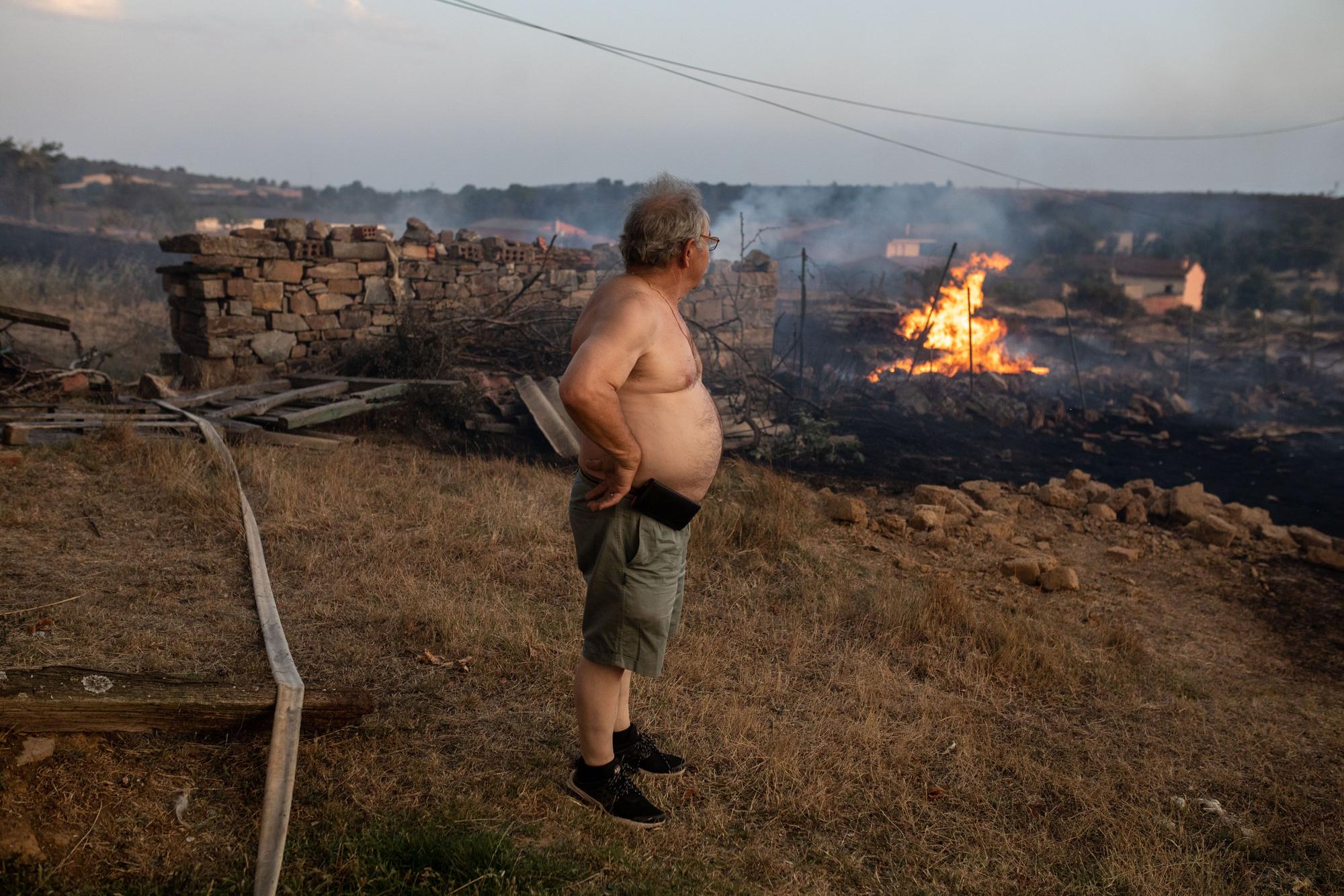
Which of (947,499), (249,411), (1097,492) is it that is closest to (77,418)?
(249,411)

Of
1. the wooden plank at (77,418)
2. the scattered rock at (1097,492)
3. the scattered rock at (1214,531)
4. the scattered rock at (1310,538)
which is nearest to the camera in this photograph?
the wooden plank at (77,418)

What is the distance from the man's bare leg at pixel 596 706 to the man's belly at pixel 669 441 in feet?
2.07

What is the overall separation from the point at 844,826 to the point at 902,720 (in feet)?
3.08

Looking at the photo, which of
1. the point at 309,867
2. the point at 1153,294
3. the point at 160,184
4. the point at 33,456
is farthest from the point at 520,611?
the point at 160,184

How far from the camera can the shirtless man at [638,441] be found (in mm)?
2656

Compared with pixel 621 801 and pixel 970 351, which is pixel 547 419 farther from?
pixel 970 351

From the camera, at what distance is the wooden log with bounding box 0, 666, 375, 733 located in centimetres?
269

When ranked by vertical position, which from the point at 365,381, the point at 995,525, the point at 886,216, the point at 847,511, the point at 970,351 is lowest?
the point at 995,525

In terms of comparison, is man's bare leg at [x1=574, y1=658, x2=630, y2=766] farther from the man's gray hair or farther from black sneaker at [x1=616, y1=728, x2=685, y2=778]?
the man's gray hair

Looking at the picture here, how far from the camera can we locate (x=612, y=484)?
2730 mm

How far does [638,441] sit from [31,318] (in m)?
8.88

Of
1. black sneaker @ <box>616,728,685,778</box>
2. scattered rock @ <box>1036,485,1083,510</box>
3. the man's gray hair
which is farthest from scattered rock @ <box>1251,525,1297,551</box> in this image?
the man's gray hair

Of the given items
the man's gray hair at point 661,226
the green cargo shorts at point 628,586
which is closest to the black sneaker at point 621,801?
the green cargo shorts at point 628,586

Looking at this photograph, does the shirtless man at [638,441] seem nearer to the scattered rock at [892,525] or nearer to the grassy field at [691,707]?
the grassy field at [691,707]
